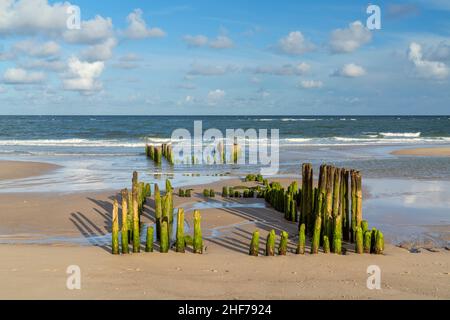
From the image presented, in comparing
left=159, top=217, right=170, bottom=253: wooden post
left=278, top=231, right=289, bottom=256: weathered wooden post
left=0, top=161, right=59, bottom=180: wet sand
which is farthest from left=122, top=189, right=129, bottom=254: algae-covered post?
left=0, top=161, right=59, bottom=180: wet sand

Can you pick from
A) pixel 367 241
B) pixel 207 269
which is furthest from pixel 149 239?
pixel 367 241

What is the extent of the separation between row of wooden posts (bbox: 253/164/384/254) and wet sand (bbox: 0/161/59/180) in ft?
54.3

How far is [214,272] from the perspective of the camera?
959cm

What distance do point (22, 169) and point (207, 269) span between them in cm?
2122

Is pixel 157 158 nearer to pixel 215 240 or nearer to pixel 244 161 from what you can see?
pixel 244 161

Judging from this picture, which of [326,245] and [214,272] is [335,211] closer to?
[326,245]

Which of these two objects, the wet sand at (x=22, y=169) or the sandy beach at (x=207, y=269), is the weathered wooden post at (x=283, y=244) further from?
the wet sand at (x=22, y=169)

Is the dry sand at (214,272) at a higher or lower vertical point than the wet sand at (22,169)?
lower

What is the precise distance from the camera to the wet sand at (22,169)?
25.7m

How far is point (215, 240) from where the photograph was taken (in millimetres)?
12344

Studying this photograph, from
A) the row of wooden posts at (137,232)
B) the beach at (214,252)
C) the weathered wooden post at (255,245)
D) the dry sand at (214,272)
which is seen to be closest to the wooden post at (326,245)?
the beach at (214,252)

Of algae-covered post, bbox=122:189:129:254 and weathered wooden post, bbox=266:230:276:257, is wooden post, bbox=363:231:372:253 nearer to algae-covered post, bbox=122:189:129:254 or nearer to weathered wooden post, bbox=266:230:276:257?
weathered wooden post, bbox=266:230:276:257

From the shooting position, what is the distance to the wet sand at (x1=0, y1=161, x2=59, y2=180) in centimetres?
2566

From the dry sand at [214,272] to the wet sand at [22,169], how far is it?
41.9 ft
